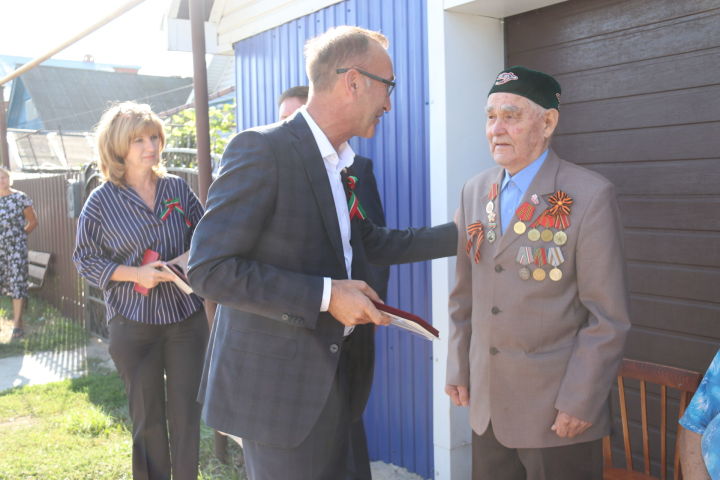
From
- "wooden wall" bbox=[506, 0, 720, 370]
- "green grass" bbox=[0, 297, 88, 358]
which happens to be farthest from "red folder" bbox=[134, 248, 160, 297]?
"green grass" bbox=[0, 297, 88, 358]

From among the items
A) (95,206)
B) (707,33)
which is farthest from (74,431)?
(707,33)

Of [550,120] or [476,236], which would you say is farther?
[476,236]

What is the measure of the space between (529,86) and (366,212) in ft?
4.51

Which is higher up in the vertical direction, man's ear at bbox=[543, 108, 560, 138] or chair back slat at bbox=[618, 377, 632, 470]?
man's ear at bbox=[543, 108, 560, 138]

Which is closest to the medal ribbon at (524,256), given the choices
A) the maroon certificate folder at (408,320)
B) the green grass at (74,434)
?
the maroon certificate folder at (408,320)

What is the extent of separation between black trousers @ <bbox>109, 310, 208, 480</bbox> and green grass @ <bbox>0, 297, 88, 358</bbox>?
5234 millimetres

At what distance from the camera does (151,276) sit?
11.3ft

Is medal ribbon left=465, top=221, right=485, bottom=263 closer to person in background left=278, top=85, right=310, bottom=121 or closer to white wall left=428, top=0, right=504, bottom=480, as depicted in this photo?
white wall left=428, top=0, right=504, bottom=480

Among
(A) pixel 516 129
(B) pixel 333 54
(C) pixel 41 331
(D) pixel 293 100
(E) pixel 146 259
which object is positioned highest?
(D) pixel 293 100

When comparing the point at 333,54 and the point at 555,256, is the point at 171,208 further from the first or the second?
the point at 555,256

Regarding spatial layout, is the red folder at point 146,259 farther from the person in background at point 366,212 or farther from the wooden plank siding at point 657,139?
the wooden plank siding at point 657,139

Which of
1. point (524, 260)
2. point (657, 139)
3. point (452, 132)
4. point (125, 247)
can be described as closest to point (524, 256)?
point (524, 260)

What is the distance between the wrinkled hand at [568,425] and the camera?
2.25 m

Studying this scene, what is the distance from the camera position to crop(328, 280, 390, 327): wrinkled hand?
2.10 meters
